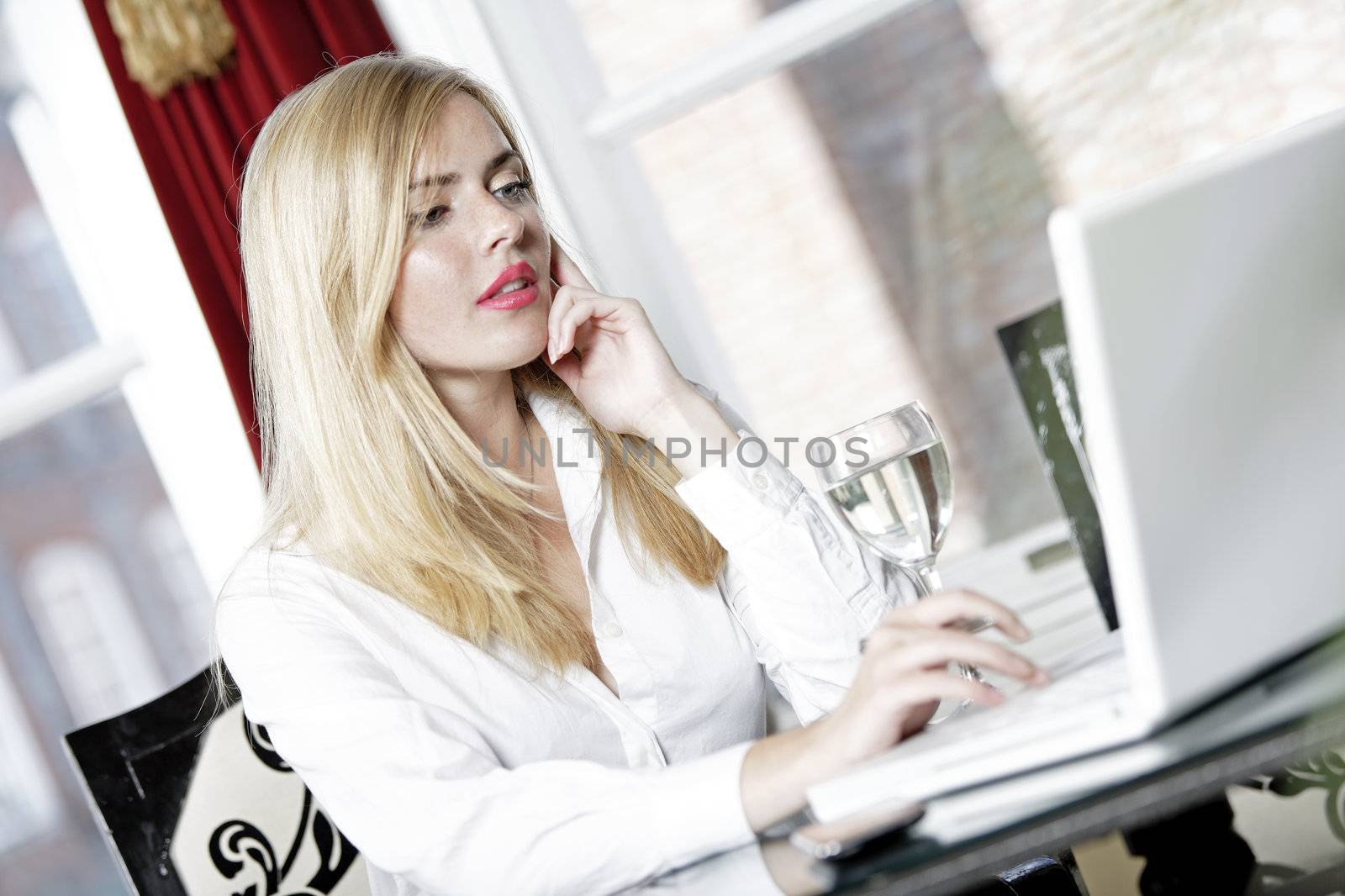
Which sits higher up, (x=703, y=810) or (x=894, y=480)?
(x=894, y=480)

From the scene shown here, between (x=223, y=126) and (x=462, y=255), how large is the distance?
1113 millimetres

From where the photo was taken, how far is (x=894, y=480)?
103 cm

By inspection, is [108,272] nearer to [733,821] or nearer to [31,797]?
[733,821]

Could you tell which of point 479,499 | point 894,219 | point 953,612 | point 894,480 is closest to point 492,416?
point 479,499

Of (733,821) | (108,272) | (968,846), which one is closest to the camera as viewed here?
(968,846)

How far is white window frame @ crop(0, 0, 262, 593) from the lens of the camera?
262 centimetres

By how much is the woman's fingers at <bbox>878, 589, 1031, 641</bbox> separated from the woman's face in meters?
0.89

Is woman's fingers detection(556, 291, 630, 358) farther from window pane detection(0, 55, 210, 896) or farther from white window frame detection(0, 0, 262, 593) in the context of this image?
window pane detection(0, 55, 210, 896)

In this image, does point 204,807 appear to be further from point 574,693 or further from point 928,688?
point 928,688

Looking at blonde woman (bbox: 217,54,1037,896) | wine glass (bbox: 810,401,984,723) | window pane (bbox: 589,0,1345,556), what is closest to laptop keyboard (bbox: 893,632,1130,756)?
wine glass (bbox: 810,401,984,723)

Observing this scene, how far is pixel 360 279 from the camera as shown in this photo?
1.58 m

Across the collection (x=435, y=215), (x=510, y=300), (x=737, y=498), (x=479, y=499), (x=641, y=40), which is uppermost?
(x=641, y=40)

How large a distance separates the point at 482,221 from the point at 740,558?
0.58 metres

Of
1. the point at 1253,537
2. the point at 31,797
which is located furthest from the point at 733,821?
the point at 31,797
